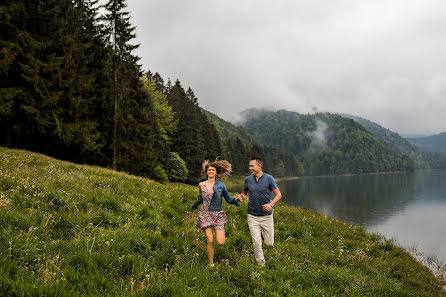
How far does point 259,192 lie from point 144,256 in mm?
3205

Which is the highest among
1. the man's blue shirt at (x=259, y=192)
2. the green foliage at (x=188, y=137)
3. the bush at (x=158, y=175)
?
the green foliage at (x=188, y=137)

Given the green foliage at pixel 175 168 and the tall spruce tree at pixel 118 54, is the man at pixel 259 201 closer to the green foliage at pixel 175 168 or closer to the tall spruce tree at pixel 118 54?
the tall spruce tree at pixel 118 54

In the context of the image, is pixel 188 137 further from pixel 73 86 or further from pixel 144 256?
pixel 144 256

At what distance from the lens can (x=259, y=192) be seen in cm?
702

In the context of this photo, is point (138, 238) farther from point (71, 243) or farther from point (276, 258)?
point (276, 258)

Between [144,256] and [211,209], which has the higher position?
[211,209]

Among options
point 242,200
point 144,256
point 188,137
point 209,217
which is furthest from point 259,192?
point 188,137

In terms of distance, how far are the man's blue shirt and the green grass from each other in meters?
1.22

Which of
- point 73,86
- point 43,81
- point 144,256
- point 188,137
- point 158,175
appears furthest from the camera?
point 188,137

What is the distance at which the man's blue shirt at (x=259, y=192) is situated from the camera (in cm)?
698

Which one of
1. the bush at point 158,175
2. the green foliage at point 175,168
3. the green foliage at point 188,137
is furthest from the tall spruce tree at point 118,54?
the green foliage at point 188,137

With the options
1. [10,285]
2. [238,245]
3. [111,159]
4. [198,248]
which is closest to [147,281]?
[10,285]

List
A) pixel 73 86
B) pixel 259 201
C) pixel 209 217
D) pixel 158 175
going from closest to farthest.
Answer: pixel 209 217, pixel 259 201, pixel 73 86, pixel 158 175

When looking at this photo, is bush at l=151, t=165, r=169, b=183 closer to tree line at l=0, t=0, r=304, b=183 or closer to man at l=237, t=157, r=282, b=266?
tree line at l=0, t=0, r=304, b=183
